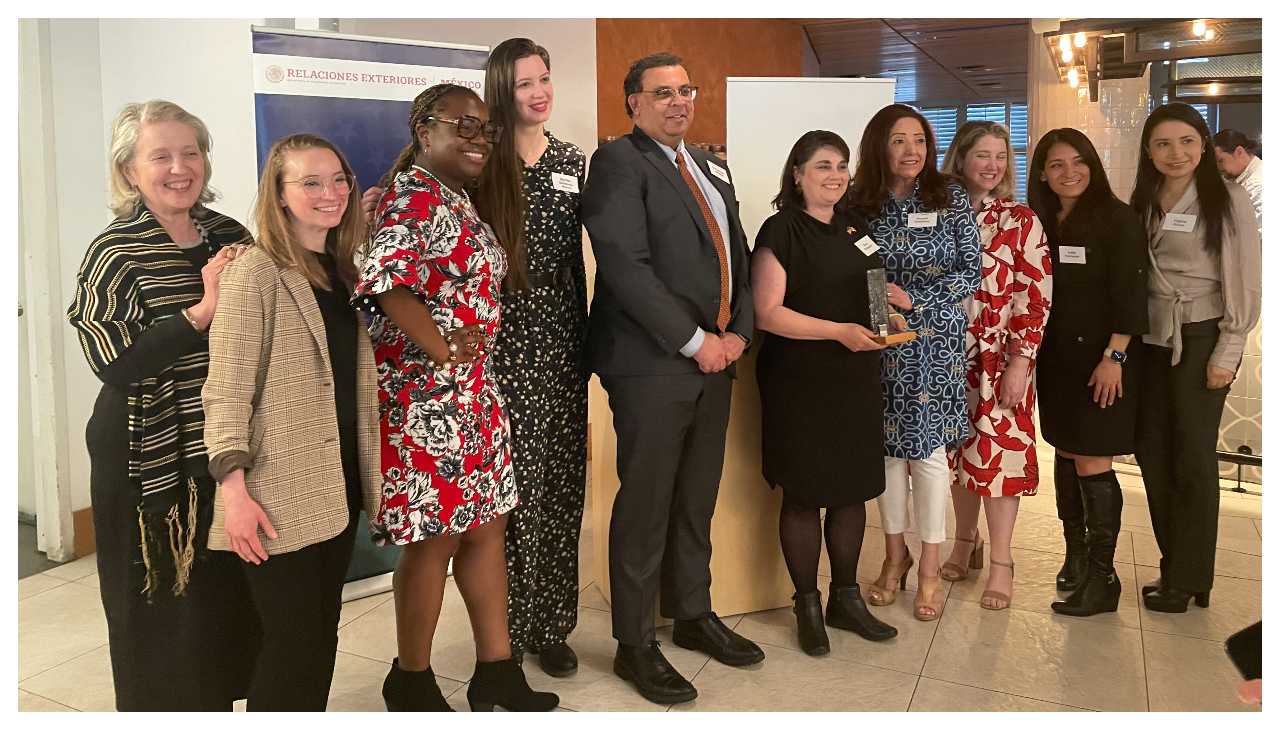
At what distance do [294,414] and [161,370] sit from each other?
0.29m

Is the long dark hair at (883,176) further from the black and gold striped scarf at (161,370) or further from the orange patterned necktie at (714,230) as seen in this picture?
the black and gold striped scarf at (161,370)

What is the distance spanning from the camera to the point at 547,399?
2.48 metres

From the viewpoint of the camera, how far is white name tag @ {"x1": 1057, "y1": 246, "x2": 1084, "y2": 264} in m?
2.96

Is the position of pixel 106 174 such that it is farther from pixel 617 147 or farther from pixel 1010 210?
pixel 1010 210

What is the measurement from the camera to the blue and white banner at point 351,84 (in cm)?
264

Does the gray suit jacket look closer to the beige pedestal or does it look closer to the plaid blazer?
the beige pedestal

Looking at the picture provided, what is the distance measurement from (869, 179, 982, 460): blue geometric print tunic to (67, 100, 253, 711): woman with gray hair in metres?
1.90

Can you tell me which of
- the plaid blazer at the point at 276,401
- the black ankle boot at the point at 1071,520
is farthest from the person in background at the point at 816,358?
the plaid blazer at the point at 276,401

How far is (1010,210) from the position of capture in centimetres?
300

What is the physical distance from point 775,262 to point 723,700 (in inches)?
49.3

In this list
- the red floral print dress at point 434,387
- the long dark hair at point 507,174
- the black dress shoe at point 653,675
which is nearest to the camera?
the red floral print dress at point 434,387

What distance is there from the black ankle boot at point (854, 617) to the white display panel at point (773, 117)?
170cm

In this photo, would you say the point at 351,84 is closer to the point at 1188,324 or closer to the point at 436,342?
the point at 436,342

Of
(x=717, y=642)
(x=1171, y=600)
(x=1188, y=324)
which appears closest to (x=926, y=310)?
(x=1188, y=324)
